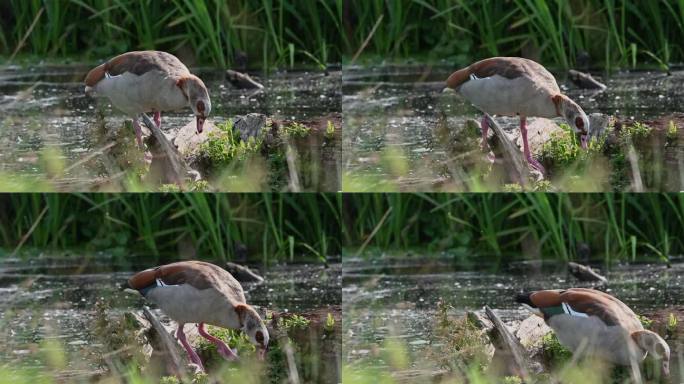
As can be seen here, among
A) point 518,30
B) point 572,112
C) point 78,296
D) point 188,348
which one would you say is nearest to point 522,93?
point 572,112

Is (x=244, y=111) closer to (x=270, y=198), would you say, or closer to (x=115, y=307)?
(x=270, y=198)

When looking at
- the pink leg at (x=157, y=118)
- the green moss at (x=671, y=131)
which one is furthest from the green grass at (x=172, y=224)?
the green moss at (x=671, y=131)

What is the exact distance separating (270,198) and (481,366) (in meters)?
0.95

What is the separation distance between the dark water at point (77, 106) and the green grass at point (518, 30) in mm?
219

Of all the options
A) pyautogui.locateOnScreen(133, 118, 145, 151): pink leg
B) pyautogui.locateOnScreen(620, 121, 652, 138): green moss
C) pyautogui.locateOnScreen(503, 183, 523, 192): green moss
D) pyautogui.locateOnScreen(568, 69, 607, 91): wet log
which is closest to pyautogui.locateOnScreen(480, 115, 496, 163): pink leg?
pyautogui.locateOnScreen(503, 183, 523, 192): green moss

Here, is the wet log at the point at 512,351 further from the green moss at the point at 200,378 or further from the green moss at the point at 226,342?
the green moss at the point at 200,378

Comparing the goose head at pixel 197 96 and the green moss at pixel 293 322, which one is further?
the green moss at pixel 293 322

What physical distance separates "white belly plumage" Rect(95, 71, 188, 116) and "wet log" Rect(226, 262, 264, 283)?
0.61m

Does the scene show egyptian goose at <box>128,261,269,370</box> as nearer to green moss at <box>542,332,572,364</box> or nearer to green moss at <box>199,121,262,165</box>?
green moss at <box>199,121,262,165</box>

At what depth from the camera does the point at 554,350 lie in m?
5.08

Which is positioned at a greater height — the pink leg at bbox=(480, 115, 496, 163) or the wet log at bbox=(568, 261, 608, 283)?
the pink leg at bbox=(480, 115, 496, 163)

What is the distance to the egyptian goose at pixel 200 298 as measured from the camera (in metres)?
4.95

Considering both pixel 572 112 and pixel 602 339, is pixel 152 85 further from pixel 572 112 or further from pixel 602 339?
pixel 602 339

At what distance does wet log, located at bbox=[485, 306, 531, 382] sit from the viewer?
505cm
